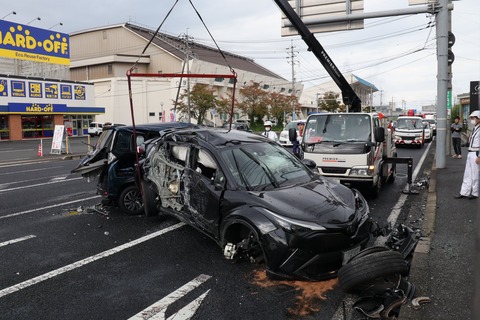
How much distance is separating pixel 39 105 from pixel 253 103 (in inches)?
1244

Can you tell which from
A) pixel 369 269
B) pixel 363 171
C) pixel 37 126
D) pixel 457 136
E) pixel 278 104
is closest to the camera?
pixel 369 269

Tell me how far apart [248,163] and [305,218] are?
1406mm

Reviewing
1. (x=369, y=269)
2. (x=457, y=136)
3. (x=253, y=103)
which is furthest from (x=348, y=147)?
(x=253, y=103)

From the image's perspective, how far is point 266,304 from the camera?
3809mm

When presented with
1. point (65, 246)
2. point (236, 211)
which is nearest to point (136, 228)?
point (65, 246)

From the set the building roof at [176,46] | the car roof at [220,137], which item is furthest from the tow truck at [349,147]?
the building roof at [176,46]

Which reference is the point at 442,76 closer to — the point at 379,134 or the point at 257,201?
the point at 379,134

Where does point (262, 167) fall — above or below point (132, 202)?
above

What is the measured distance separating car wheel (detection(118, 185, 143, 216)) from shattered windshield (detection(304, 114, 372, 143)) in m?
4.11

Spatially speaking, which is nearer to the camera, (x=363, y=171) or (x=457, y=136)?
(x=363, y=171)

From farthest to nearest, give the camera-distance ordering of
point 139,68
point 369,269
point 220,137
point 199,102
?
point 139,68
point 199,102
point 220,137
point 369,269

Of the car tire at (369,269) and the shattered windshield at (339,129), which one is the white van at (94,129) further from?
the car tire at (369,269)

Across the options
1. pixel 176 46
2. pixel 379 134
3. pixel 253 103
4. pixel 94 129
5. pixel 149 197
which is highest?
pixel 176 46

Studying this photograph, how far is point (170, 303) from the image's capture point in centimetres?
393
